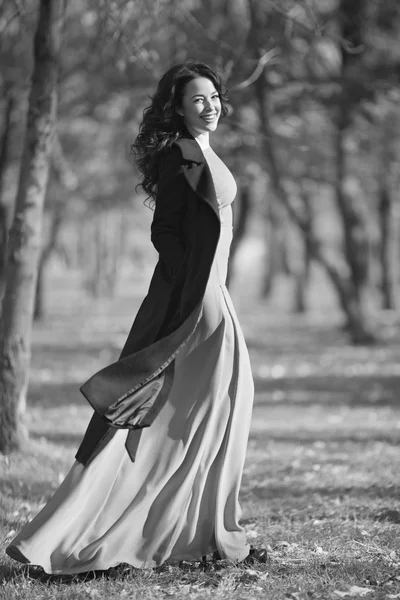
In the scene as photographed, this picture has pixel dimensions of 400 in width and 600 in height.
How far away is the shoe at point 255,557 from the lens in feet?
14.5

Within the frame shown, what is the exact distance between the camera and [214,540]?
418cm

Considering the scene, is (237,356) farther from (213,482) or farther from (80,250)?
(80,250)

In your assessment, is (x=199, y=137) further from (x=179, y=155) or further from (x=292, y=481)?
(x=292, y=481)

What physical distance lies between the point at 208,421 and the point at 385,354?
12.7 m

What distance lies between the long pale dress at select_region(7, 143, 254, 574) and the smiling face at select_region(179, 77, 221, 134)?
0.64ft

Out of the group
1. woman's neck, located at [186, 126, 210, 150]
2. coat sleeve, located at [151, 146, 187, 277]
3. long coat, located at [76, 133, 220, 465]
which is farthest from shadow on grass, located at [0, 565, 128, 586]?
woman's neck, located at [186, 126, 210, 150]

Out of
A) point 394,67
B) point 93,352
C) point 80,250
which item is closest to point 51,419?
point 93,352

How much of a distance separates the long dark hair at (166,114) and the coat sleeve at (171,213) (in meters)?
→ 0.15

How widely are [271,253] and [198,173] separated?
32.1m

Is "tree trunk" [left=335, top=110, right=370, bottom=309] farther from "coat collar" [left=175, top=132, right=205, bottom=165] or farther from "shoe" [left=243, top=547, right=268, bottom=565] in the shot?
"coat collar" [left=175, top=132, right=205, bottom=165]

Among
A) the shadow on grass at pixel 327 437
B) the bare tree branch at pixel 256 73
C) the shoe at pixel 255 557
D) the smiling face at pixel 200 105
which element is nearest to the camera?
the smiling face at pixel 200 105

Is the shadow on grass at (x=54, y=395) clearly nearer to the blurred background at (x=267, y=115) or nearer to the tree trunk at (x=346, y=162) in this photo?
the blurred background at (x=267, y=115)

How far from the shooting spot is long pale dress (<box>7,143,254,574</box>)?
162 inches

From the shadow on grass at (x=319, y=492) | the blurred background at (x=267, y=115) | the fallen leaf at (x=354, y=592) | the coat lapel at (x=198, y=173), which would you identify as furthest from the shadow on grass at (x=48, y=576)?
the blurred background at (x=267, y=115)
